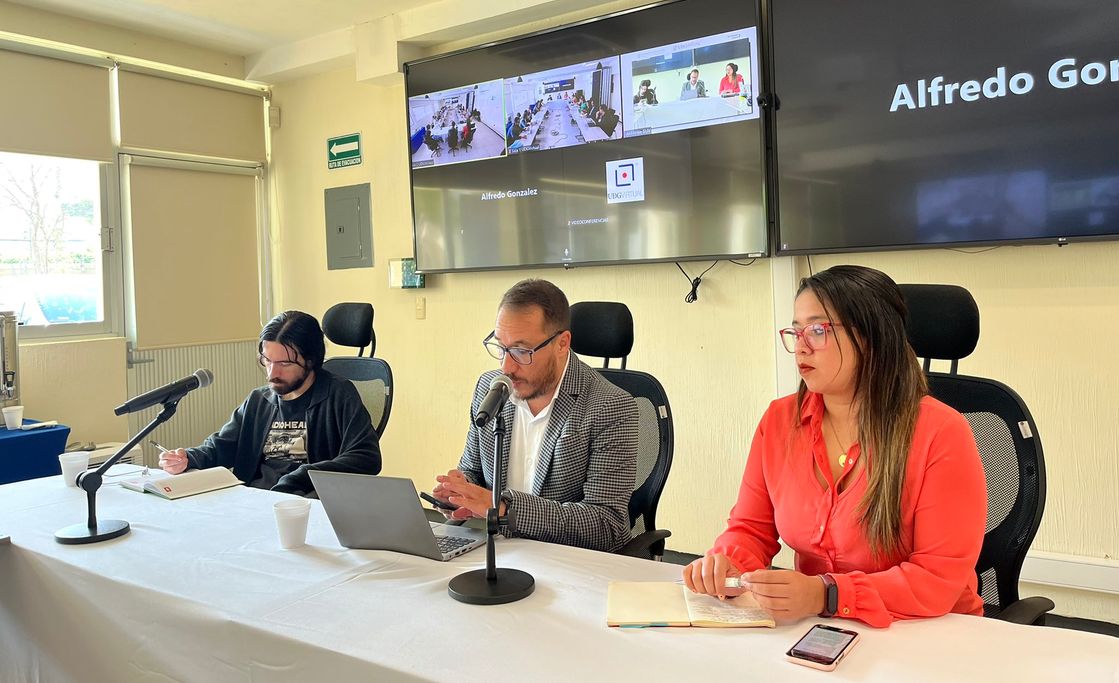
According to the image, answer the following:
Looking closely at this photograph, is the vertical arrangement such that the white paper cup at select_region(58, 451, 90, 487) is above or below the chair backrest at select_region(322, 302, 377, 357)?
below

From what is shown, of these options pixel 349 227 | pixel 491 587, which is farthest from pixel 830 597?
pixel 349 227

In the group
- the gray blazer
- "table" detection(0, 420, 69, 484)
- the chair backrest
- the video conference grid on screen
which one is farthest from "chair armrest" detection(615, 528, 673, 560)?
"table" detection(0, 420, 69, 484)

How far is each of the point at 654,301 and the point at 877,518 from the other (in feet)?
7.87

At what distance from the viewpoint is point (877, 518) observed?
139cm

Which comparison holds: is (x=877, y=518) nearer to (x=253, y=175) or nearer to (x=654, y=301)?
(x=654, y=301)

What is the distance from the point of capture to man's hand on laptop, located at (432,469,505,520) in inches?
66.4

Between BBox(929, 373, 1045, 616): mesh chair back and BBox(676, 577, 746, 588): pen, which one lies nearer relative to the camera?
BBox(676, 577, 746, 588): pen

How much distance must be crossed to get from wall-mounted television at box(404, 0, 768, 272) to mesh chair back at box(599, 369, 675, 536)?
122cm

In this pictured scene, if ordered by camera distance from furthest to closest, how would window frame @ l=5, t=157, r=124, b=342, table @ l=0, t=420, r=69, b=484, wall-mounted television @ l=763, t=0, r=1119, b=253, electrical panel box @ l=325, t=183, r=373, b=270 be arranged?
electrical panel box @ l=325, t=183, r=373, b=270
window frame @ l=5, t=157, r=124, b=342
table @ l=0, t=420, r=69, b=484
wall-mounted television @ l=763, t=0, r=1119, b=253

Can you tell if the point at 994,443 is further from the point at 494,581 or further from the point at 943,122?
the point at 943,122

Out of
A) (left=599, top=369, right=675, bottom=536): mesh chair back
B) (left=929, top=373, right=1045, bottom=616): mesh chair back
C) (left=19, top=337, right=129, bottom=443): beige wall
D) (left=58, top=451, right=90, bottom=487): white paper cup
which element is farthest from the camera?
(left=19, top=337, right=129, bottom=443): beige wall

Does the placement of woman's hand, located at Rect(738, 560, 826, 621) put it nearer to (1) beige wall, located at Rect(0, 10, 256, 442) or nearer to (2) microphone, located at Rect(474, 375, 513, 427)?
(2) microphone, located at Rect(474, 375, 513, 427)

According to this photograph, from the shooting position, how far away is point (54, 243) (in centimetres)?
434

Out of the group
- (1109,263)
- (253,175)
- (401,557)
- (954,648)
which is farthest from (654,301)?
(253,175)
